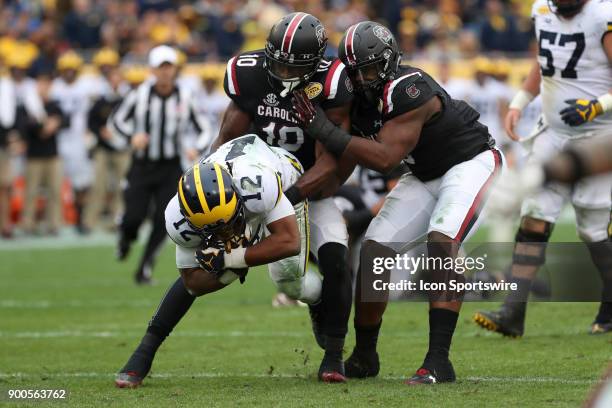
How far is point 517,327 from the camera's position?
6.96 m

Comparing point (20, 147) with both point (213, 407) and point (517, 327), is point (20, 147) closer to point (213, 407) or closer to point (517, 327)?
point (517, 327)

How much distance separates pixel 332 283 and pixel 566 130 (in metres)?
2.17

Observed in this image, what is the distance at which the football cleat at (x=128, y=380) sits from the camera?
18.1 feet

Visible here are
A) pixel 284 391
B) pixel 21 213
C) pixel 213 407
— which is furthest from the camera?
pixel 21 213

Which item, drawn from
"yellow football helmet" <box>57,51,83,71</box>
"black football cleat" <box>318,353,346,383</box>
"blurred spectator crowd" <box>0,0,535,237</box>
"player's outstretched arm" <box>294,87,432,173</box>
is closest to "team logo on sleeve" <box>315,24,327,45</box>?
"player's outstretched arm" <box>294,87,432,173</box>

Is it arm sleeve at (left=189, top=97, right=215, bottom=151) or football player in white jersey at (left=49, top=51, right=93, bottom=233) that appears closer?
arm sleeve at (left=189, top=97, right=215, bottom=151)

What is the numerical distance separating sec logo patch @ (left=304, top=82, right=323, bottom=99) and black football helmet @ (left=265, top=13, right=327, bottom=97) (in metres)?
0.04

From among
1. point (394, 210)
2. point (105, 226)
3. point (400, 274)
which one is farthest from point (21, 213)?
point (394, 210)

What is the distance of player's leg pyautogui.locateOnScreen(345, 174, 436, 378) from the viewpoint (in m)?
5.82

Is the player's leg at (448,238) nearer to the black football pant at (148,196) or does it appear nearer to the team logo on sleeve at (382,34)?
the team logo on sleeve at (382,34)

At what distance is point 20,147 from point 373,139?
10192 millimetres

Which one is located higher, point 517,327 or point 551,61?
point 551,61

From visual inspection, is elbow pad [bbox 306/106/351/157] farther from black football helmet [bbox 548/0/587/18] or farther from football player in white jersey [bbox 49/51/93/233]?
football player in white jersey [bbox 49/51/93/233]

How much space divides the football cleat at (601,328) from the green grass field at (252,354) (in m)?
0.11
